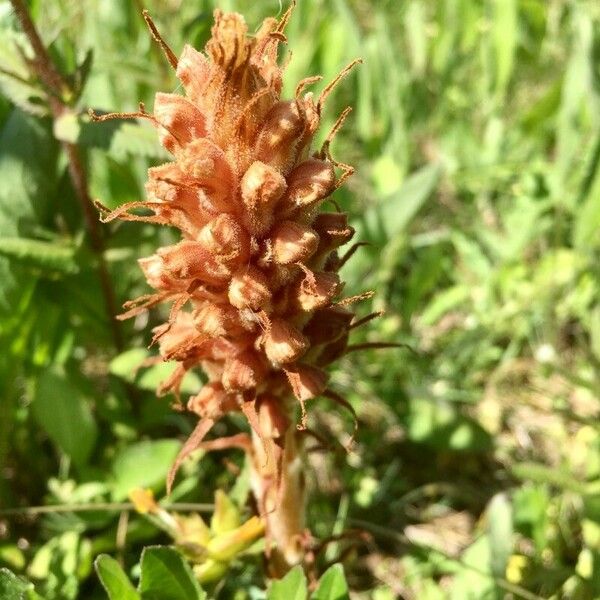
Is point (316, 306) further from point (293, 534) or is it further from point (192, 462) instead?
point (192, 462)

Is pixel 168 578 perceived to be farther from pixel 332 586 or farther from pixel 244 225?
pixel 244 225

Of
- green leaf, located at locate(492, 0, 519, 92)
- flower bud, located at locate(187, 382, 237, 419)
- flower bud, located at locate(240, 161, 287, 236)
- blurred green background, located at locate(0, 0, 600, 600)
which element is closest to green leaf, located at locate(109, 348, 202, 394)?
blurred green background, located at locate(0, 0, 600, 600)

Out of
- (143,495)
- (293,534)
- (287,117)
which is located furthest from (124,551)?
(287,117)

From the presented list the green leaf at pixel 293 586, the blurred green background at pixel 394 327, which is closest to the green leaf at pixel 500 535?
the blurred green background at pixel 394 327

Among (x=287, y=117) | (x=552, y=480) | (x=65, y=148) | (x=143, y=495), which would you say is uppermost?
(x=287, y=117)

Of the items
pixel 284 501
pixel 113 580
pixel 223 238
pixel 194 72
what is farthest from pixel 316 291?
pixel 113 580

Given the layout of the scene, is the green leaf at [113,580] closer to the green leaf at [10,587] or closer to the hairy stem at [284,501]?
the green leaf at [10,587]
